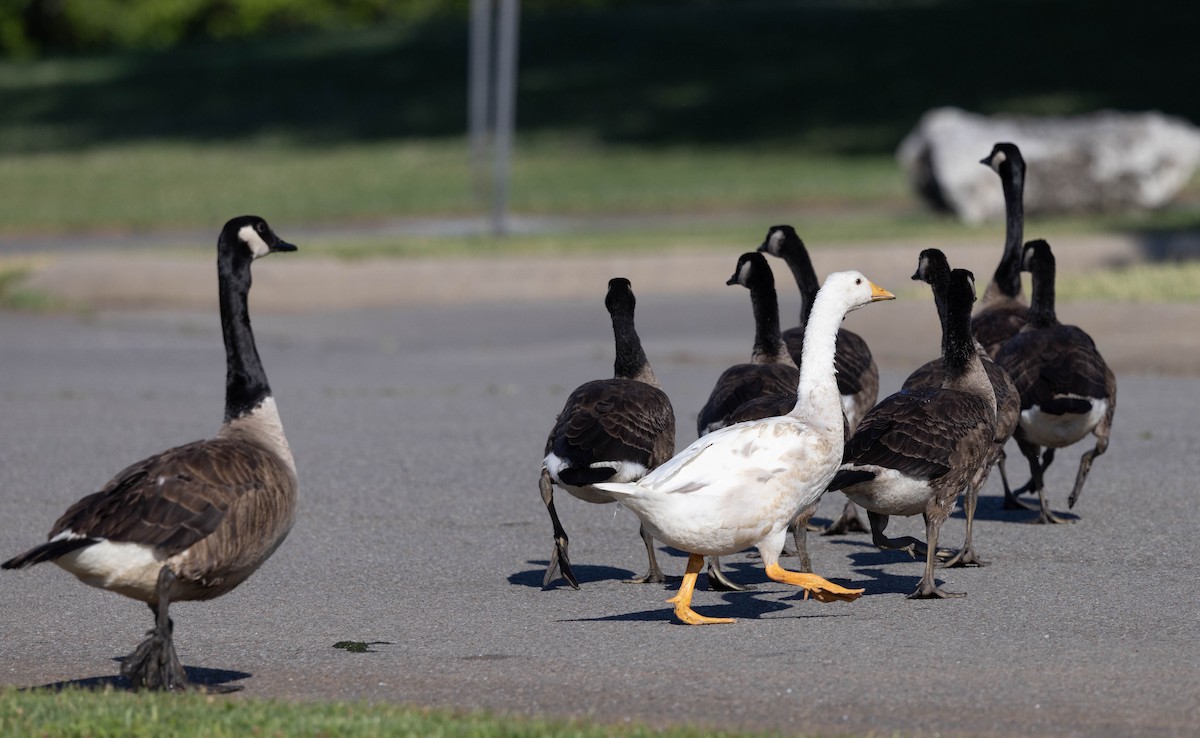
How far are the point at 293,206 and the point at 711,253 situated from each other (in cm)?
1186

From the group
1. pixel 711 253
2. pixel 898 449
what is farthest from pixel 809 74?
pixel 898 449

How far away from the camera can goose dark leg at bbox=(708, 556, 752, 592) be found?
7.57 metres

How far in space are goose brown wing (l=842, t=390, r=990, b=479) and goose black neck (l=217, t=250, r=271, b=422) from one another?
254 cm

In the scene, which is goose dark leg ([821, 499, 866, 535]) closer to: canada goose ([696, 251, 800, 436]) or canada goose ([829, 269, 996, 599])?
canada goose ([696, 251, 800, 436])

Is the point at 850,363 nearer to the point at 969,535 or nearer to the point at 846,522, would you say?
the point at 846,522

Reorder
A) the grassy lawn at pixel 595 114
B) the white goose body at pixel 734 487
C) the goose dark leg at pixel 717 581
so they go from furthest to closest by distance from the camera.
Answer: the grassy lawn at pixel 595 114
the goose dark leg at pixel 717 581
the white goose body at pixel 734 487

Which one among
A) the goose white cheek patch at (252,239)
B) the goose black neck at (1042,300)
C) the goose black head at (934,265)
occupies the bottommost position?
the goose black neck at (1042,300)

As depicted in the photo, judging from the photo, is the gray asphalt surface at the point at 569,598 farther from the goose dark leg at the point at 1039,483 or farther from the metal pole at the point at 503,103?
the metal pole at the point at 503,103

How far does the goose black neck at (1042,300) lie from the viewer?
9.71 metres

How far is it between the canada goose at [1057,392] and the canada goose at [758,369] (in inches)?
48.6

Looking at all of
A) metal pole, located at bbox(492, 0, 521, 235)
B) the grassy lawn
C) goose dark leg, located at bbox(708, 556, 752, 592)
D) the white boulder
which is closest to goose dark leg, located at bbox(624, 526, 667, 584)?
goose dark leg, located at bbox(708, 556, 752, 592)

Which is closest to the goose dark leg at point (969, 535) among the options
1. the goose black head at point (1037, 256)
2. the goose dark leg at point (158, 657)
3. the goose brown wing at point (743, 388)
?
the goose brown wing at point (743, 388)

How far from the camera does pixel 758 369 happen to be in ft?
28.3

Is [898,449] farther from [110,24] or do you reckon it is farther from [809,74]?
[110,24]
